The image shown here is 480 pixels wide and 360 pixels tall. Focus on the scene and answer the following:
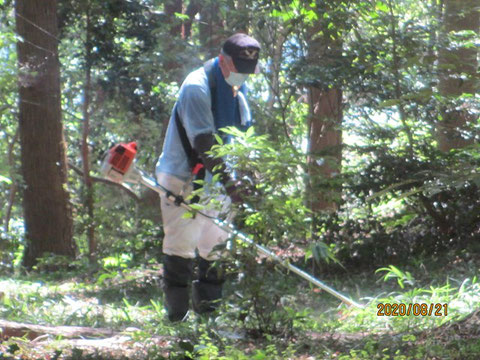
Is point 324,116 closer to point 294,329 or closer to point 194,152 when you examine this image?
point 194,152

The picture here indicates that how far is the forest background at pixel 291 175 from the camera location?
14.1 feet

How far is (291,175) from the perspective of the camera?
4176 millimetres

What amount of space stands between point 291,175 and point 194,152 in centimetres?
163

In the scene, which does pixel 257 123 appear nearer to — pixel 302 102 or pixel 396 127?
pixel 396 127

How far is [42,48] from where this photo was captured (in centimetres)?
1027

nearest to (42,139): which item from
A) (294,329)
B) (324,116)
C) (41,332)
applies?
(324,116)

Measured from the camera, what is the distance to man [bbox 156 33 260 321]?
18.3 ft

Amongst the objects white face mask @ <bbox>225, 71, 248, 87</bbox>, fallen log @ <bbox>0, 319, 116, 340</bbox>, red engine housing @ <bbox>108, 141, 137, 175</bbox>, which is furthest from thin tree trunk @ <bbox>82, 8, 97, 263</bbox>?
fallen log @ <bbox>0, 319, 116, 340</bbox>

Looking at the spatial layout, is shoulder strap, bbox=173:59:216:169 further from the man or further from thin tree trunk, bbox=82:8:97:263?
thin tree trunk, bbox=82:8:97:263

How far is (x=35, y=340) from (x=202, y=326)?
3.19ft
